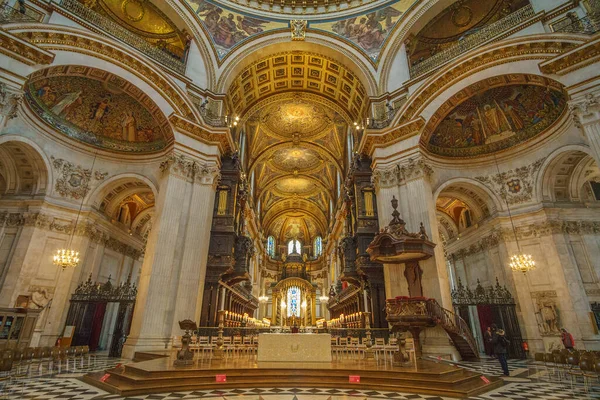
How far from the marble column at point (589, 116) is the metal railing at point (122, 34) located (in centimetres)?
1444

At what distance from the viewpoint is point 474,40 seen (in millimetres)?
12094

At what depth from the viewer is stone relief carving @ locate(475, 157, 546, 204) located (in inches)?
495

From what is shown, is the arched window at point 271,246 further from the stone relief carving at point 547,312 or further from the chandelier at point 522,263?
the chandelier at point 522,263

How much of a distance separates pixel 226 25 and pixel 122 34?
5322mm

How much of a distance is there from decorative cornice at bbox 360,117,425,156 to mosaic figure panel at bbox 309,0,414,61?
185 inches

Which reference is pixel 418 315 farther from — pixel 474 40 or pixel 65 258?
pixel 65 258

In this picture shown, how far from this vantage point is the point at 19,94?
27.9 ft

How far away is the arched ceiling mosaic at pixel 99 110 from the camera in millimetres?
11133

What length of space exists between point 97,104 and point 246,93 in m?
7.81

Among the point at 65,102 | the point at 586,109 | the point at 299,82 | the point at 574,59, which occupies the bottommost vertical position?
the point at 586,109

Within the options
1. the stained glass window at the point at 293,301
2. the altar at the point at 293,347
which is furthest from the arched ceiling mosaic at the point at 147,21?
the stained glass window at the point at 293,301

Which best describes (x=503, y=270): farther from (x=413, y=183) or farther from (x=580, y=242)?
(x=413, y=183)

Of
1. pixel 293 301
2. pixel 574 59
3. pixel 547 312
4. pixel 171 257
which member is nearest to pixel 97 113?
pixel 171 257

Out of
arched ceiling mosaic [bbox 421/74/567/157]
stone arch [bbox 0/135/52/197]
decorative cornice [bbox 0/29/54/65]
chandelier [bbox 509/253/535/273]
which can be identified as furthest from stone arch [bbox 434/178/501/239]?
stone arch [bbox 0/135/52/197]
